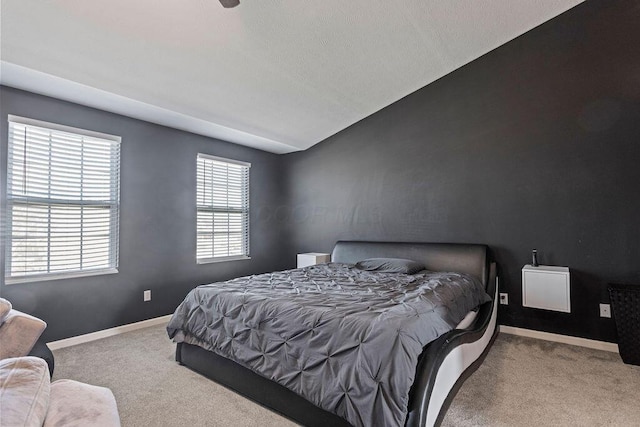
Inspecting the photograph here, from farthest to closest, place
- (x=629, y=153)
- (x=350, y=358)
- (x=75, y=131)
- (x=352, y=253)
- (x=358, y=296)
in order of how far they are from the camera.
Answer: (x=352, y=253), (x=75, y=131), (x=629, y=153), (x=358, y=296), (x=350, y=358)

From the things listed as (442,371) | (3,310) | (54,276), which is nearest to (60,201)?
(54,276)

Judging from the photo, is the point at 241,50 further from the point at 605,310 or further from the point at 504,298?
the point at 605,310

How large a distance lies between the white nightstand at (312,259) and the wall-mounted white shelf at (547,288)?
102 inches

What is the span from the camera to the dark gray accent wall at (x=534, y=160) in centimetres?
309

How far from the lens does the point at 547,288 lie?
3.17 meters

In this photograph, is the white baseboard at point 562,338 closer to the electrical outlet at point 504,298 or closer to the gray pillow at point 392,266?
the electrical outlet at point 504,298

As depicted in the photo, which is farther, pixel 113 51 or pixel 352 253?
pixel 352 253

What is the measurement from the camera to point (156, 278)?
397cm

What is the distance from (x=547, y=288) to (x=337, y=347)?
2533 mm

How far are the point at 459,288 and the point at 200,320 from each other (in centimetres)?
213

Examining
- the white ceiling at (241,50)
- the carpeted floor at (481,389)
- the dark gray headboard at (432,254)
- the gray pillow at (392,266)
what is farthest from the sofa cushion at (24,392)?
the dark gray headboard at (432,254)

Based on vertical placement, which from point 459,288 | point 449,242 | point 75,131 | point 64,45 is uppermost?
point 64,45

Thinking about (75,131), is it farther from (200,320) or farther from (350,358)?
(350,358)

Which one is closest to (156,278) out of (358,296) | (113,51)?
(113,51)
